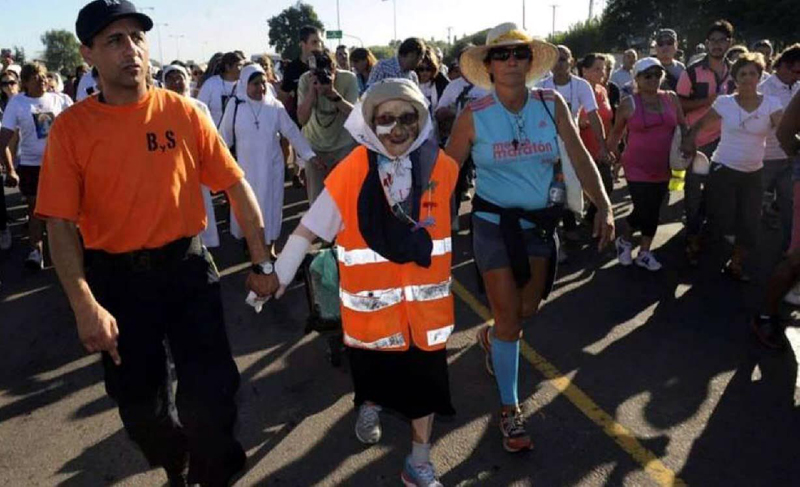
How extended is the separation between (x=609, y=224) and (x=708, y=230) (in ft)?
12.8

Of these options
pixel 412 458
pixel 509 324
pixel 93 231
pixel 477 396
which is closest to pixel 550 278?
pixel 509 324

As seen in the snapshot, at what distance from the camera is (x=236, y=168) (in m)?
3.09

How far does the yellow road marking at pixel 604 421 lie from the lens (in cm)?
333

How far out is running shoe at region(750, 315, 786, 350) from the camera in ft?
15.5

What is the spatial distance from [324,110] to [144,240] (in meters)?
3.76

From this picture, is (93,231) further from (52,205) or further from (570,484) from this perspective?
(570,484)

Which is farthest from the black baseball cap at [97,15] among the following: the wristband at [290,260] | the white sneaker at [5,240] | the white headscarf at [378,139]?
the white sneaker at [5,240]

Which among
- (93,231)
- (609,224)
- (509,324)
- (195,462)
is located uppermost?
(93,231)

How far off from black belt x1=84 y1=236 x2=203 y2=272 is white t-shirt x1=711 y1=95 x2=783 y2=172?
16.1 feet

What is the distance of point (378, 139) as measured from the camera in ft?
9.50

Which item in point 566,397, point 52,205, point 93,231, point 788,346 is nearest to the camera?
point 52,205

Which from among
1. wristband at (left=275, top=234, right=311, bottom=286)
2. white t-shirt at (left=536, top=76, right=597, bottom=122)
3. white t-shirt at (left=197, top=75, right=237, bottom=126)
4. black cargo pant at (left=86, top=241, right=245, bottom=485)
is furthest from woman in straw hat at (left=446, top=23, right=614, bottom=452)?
white t-shirt at (left=197, top=75, right=237, bottom=126)

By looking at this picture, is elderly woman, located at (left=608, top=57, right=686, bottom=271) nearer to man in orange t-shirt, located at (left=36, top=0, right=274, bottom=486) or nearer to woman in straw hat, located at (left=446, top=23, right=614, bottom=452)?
woman in straw hat, located at (left=446, top=23, right=614, bottom=452)

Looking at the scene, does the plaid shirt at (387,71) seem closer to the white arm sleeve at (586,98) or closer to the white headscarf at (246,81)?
the white headscarf at (246,81)
